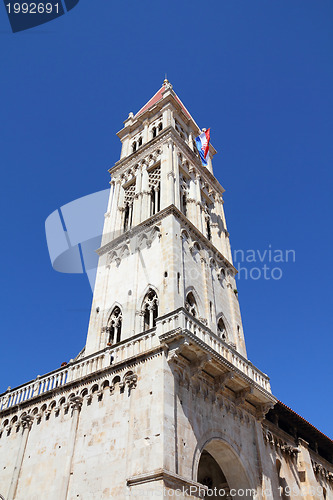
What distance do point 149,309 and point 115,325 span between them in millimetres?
2442

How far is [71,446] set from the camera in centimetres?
1547

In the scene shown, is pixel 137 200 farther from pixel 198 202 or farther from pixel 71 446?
pixel 71 446

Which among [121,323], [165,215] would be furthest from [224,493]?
[165,215]

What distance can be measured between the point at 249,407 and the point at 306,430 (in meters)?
8.40

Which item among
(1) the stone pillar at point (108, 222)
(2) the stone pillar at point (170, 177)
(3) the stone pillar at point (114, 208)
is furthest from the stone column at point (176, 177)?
(1) the stone pillar at point (108, 222)

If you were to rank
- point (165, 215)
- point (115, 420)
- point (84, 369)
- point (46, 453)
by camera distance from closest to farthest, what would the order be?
point (115, 420) < point (46, 453) < point (84, 369) < point (165, 215)

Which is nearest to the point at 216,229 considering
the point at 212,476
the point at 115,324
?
the point at 115,324

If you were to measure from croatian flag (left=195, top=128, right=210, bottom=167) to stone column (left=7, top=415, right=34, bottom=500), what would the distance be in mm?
21791

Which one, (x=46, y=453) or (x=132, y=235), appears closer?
(x=46, y=453)

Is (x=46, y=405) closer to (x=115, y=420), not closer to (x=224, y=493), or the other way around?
(x=115, y=420)

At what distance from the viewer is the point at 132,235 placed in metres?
24.2

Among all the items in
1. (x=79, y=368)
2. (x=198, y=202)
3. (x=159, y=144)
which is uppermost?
(x=159, y=144)

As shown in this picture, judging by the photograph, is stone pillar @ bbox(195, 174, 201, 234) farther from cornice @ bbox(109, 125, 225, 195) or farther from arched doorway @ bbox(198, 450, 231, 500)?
arched doorway @ bbox(198, 450, 231, 500)

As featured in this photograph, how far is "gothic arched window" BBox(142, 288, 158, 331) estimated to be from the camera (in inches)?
762
